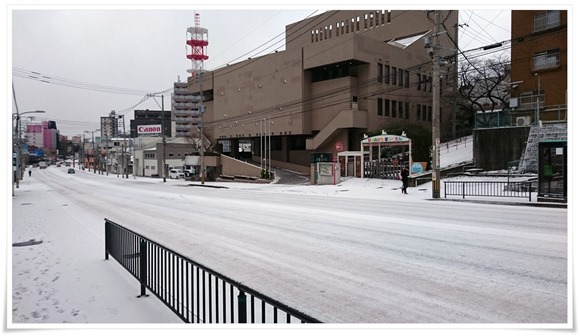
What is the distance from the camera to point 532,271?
7.07 metres

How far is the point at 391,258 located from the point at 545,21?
30.5 metres

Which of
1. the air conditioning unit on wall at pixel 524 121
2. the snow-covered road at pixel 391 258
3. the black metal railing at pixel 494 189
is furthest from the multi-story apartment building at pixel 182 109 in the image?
the snow-covered road at pixel 391 258

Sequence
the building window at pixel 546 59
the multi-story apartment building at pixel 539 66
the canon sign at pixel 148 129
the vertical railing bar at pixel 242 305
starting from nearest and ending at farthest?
the vertical railing bar at pixel 242 305 < the multi-story apartment building at pixel 539 66 < the building window at pixel 546 59 < the canon sign at pixel 148 129

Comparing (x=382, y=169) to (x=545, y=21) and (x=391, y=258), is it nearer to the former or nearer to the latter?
(x=545, y=21)

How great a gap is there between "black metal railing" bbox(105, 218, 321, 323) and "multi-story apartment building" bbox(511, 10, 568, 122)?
28.2m

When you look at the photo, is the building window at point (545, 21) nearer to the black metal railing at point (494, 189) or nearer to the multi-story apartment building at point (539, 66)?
the multi-story apartment building at point (539, 66)

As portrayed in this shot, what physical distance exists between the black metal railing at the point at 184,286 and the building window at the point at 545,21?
32588 mm

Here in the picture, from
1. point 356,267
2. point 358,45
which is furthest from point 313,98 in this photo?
point 356,267

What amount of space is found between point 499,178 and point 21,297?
2576cm

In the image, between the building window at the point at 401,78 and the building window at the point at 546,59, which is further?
the building window at the point at 401,78

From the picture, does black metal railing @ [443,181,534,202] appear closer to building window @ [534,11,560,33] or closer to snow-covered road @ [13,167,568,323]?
snow-covered road @ [13,167,568,323]

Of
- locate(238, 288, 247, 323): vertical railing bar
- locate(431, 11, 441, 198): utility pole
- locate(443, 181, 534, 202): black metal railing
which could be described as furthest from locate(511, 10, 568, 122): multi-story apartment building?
locate(238, 288, 247, 323): vertical railing bar

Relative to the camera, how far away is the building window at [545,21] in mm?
29078
